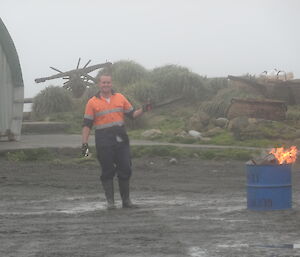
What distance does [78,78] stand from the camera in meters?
30.9

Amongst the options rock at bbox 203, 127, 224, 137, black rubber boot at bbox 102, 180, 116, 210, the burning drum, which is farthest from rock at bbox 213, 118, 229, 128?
the burning drum

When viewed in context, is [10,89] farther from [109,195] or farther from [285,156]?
[285,156]

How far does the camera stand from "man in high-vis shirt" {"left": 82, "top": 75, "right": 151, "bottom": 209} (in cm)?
1096

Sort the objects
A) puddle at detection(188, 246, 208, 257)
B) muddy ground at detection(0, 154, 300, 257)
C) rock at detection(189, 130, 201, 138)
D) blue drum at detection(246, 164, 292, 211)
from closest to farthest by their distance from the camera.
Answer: puddle at detection(188, 246, 208, 257) → muddy ground at detection(0, 154, 300, 257) → blue drum at detection(246, 164, 292, 211) → rock at detection(189, 130, 201, 138)

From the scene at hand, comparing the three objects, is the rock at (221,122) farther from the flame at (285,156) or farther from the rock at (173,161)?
the flame at (285,156)

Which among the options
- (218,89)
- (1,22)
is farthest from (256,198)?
(218,89)

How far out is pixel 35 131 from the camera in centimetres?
2356

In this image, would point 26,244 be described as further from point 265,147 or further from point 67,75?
point 67,75

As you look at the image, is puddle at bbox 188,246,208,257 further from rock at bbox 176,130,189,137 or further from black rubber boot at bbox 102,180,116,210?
rock at bbox 176,130,189,137

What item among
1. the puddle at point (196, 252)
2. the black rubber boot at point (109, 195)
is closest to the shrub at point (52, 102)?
the black rubber boot at point (109, 195)

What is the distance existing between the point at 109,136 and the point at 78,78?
20169 millimetres

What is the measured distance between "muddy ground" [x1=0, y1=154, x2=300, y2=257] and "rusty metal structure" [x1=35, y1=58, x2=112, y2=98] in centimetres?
1487

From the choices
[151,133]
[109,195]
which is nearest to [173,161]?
Answer: [151,133]

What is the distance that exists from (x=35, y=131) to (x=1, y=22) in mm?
3757
